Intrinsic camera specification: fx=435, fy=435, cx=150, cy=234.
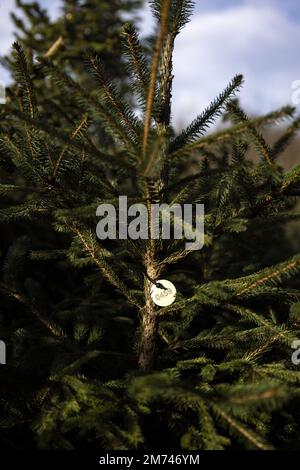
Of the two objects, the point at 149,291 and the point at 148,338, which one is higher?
the point at 149,291

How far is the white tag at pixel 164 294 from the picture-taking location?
2031mm

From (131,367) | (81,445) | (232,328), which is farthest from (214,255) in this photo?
(81,445)

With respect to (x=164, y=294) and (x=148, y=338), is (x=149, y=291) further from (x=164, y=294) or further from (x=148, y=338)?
(x=148, y=338)

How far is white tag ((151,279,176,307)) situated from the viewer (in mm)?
2031

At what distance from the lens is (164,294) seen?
2.05 meters

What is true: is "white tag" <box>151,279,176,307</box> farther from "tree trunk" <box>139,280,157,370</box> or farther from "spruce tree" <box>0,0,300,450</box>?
"tree trunk" <box>139,280,157,370</box>

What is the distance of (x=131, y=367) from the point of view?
93.7 inches

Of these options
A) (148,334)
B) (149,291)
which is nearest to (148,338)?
(148,334)

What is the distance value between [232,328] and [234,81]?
1281 millimetres

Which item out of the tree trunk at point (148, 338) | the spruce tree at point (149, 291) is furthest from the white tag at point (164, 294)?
the tree trunk at point (148, 338)

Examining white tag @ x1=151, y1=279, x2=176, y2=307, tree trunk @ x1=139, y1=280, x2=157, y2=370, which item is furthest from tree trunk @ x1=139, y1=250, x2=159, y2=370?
white tag @ x1=151, y1=279, x2=176, y2=307

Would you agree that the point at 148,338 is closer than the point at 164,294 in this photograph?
No
